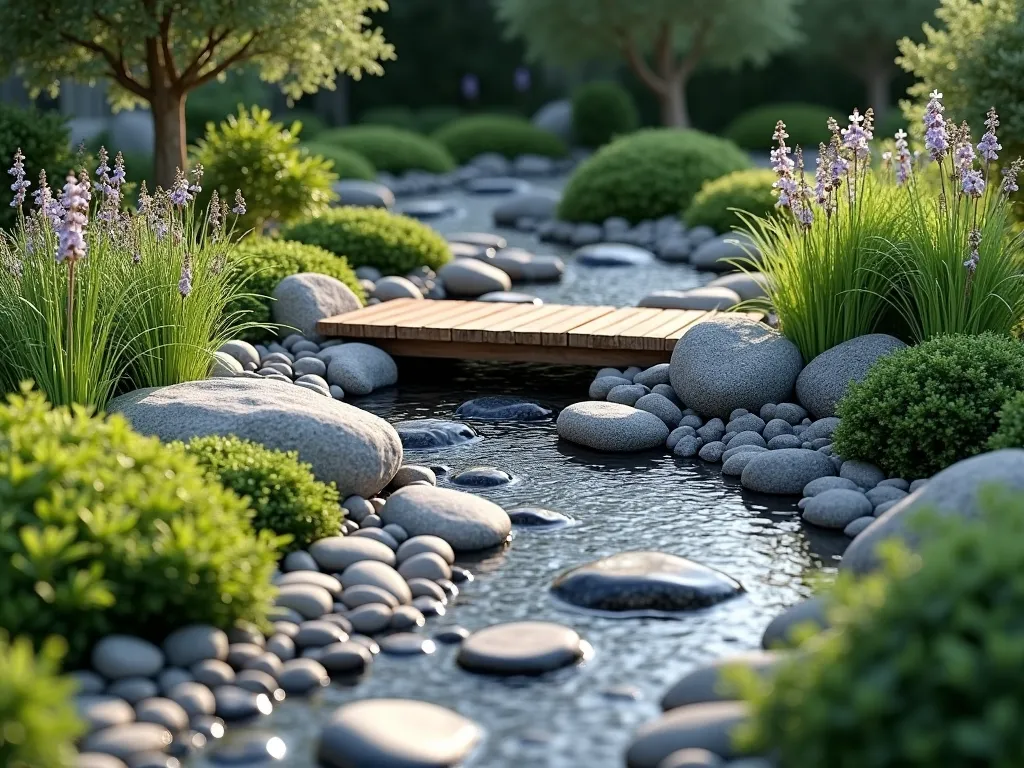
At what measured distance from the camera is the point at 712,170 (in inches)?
693

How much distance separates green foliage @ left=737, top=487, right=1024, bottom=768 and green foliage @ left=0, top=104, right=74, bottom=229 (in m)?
8.93

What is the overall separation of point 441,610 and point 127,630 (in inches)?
51.7

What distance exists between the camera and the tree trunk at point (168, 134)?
12695 millimetres

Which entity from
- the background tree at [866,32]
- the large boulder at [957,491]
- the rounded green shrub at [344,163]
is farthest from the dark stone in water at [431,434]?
the background tree at [866,32]

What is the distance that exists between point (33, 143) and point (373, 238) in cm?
316

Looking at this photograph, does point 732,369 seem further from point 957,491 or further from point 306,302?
point 306,302

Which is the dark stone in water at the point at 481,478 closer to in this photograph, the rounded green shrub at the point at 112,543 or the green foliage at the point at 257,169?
the rounded green shrub at the point at 112,543

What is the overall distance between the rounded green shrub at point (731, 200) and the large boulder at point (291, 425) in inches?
357

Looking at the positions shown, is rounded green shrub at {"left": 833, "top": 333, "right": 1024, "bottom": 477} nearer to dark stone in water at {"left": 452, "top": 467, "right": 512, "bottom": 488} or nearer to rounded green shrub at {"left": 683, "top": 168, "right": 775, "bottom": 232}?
dark stone in water at {"left": 452, "top": 467, "right": 512, "bottom": 488}

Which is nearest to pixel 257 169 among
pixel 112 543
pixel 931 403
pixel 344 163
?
pixel 931 403

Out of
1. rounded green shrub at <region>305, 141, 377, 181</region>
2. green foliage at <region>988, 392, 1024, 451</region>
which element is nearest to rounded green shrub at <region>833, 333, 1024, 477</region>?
green foliage at <region>988, 392, 1024, 451</region>

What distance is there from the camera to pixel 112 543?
4555mm

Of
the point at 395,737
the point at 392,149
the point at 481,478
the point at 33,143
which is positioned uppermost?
the point at 392,149

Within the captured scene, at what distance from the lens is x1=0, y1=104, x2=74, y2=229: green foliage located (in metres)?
10.9
